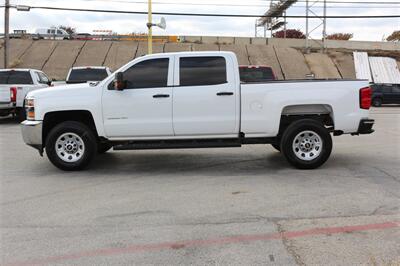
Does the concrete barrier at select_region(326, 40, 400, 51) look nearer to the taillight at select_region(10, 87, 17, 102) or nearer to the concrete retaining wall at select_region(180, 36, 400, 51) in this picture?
the concrete retaining wall at select_region(180, 36, 400, 51)

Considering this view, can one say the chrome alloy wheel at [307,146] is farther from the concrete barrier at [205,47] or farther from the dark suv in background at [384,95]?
the concrete barrier at [205,47]

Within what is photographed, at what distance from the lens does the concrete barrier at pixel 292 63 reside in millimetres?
35406

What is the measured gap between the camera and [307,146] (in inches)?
298

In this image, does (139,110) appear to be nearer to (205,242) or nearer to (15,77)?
(205,242)

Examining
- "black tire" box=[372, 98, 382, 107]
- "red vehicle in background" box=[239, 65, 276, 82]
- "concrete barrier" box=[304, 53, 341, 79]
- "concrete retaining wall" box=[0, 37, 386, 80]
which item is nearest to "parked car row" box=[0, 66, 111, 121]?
"red vehicle in background" box=[239, 65, 276, 82]

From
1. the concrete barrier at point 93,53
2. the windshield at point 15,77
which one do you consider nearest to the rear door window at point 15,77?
the windshield at point 15,77

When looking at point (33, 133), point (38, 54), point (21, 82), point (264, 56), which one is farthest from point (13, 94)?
point (264, 56)

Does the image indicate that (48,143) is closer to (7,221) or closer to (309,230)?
(7,221)

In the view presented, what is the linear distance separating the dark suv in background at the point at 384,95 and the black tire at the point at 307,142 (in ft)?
72.6

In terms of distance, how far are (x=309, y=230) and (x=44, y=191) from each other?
3.89 m

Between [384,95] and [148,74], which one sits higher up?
[384,95]

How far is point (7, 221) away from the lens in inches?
200

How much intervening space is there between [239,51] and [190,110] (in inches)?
1313

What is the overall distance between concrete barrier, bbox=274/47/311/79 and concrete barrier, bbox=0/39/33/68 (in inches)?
856
